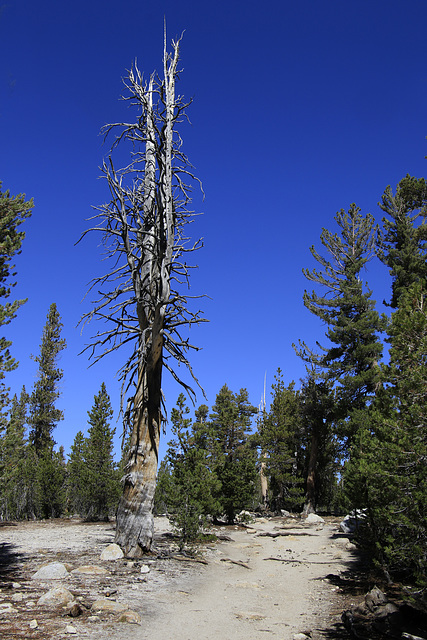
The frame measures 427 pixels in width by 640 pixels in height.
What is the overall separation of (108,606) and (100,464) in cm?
1407

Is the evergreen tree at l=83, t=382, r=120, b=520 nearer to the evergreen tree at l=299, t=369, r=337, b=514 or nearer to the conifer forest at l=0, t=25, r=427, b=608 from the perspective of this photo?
the conifer forest at l=0, t=25, r=427, b=608

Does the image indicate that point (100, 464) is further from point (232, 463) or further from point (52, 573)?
point (52, 573)

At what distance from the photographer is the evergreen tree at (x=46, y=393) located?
28156 mm

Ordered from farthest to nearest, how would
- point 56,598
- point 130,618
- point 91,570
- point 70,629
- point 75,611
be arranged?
point 91,570 → point 56,598 → point 130,618 → point 75,611 → point 70,629

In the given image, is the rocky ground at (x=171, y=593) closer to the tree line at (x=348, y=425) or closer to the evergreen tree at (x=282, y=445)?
the tree line at (x=348, y=425)

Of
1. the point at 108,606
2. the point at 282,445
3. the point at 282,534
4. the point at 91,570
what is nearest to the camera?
the point at 108,606

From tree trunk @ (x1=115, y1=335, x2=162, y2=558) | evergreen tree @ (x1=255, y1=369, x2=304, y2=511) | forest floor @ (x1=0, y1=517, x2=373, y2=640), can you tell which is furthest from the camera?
evergreen tree @ (x1=255, y1=369, x2=304, y2=511)

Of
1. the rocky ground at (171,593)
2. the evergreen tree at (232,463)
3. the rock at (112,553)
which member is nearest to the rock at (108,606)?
the rocky ground at (171,593)

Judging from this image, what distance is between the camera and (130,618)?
4965mm

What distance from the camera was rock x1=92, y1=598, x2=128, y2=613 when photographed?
16.9 feet

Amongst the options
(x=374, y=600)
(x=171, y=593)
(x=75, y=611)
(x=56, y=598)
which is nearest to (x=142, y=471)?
(x=171, y=593)

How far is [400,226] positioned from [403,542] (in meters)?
19.1

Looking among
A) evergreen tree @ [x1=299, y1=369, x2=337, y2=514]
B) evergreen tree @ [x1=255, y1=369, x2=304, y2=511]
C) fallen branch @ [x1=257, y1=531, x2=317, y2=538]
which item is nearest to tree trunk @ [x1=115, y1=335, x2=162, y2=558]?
fallen branch @ [x1=257, y1=531, x2=317, y2=538]

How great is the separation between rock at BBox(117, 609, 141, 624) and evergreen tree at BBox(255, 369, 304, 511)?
19.4m
